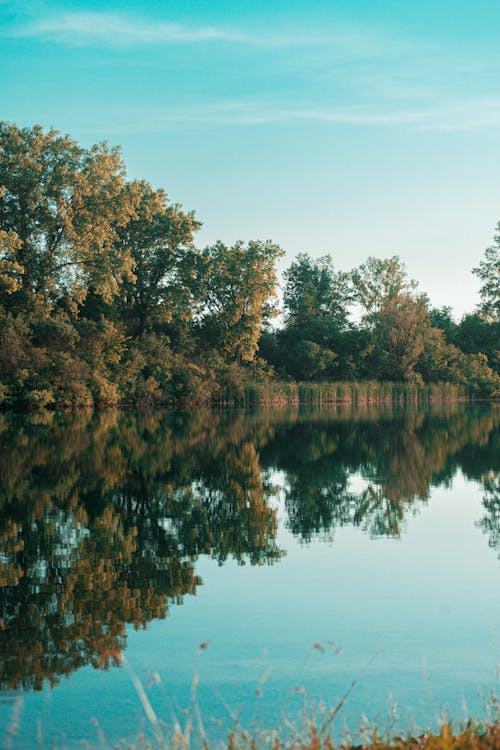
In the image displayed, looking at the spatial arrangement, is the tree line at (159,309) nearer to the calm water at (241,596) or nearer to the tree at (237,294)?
the tree at (237,294)

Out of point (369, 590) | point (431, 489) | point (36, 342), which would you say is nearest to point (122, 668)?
point (369, 590)

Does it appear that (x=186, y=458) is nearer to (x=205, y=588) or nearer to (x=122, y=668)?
(x=205, y=588)

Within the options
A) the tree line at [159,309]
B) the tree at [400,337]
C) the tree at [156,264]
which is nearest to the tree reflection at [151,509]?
the tree line at [159,309]

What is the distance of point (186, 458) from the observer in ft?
77.4

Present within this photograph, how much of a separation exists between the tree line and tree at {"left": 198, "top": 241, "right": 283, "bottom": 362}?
0.11 metres

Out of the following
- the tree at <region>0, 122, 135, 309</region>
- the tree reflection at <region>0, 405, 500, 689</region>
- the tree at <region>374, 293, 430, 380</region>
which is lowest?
the tree reflection at <region>0, 405, 500, 689</region>

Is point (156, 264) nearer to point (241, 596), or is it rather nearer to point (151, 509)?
point (151, 509)

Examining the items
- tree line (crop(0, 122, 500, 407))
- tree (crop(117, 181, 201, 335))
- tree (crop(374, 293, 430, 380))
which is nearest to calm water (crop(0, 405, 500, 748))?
tree line (crop(0, 122, 500, 407))

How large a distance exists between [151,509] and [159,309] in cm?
5609

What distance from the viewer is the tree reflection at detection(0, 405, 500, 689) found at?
25.8 ft

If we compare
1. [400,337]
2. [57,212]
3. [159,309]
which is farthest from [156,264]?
[400,337]

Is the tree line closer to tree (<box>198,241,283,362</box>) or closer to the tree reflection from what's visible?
tree (<box>198,241,283,362</box>)

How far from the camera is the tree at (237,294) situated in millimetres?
74188

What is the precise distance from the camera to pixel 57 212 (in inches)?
2144
